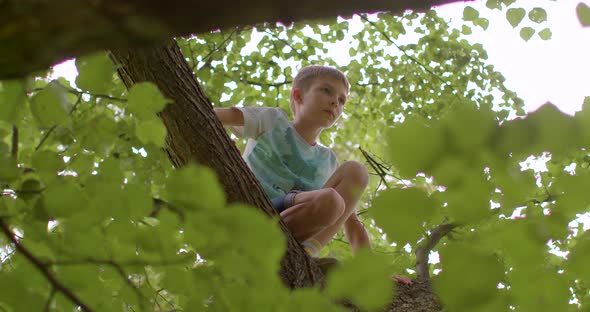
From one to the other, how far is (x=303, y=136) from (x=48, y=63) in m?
2.45

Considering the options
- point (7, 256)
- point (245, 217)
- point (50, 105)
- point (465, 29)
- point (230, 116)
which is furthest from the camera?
point (465, 29)

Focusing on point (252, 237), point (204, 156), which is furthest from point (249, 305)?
point (204, 156)

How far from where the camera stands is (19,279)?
979mm

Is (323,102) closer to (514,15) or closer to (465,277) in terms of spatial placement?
(514,15)

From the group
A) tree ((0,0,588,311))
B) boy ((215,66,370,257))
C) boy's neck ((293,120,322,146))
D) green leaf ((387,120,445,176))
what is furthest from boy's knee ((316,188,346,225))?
green leaf ((387,120,445,176))

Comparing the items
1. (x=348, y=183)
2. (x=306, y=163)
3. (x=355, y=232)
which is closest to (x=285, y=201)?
(x=348, y=183)

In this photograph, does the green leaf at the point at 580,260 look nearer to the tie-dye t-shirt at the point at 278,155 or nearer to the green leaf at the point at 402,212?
the green leaf at the point at 402,212

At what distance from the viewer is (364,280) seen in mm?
682

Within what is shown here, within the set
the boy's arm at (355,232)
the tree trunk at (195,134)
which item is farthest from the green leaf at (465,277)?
the boy's arm at (355,232)

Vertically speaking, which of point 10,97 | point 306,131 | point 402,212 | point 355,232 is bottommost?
point 402,212

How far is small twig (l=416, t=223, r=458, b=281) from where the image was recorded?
2.27m

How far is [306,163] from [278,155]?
0.58 feet

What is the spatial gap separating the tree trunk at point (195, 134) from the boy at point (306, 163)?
42cm

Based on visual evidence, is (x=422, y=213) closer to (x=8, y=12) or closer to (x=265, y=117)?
(x=8, y=12)
